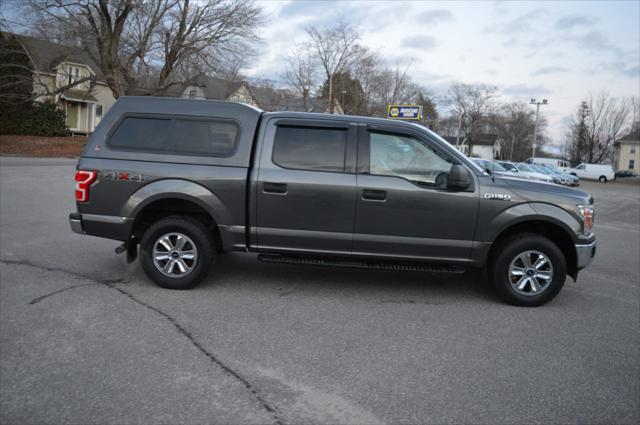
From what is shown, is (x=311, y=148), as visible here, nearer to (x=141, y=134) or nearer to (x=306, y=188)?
(x=306, y=188)

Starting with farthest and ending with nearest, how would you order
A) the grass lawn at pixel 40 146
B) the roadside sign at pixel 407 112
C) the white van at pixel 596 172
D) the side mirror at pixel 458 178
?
1. the white van at pixel 596 172
2. the grass lawn at pixel 40 146
3. the roadside sign at pixel 407 112
4. the side mirror at pixel 458 178

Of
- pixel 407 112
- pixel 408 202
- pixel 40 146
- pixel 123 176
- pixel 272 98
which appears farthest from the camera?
pixel 272 98

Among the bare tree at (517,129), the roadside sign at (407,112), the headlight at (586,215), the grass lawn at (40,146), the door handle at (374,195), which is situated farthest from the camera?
the bare tree at (517,129)

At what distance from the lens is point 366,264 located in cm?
542

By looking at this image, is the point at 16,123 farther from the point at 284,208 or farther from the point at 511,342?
the point at 511,342

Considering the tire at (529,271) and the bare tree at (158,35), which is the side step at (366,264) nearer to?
the tire at (529,271)

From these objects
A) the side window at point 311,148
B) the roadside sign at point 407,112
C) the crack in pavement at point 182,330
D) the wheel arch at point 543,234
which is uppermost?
the roadside sign at point 407,112

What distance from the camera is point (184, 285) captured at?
553 centimetres

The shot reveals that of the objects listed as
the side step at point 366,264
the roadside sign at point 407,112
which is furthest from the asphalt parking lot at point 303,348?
the roadside sign at point 407,112

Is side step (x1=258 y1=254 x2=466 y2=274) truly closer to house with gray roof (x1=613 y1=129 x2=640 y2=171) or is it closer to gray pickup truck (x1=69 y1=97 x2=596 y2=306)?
gray pickup truck (x1=69 y1=97 x2=596 y2=306)

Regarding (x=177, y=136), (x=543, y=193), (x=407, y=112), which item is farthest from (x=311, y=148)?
(x=407, y=112)

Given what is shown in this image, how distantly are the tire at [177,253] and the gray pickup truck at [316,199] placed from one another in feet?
0.04

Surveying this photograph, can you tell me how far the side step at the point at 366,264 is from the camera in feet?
17.8

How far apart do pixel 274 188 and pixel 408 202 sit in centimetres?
146
